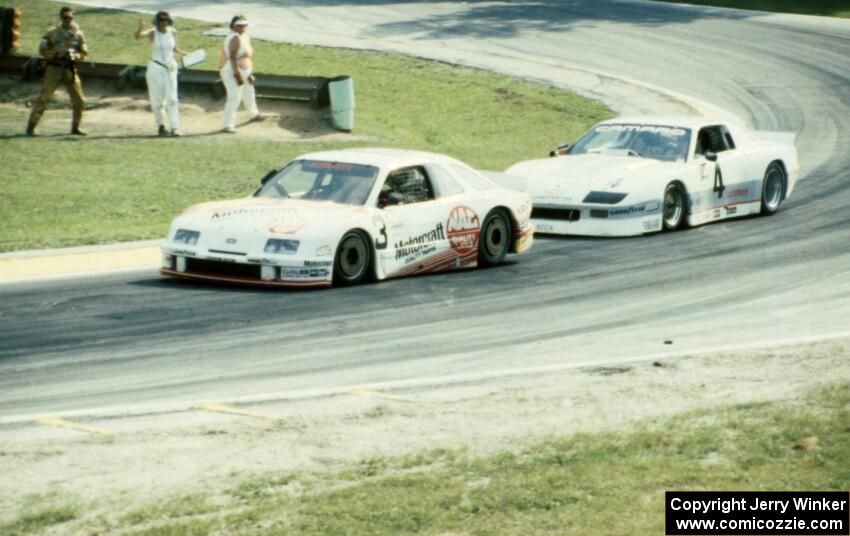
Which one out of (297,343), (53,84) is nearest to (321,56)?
(53,84)

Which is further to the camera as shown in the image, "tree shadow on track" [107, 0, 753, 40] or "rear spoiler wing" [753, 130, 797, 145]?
"tree shadow on track" [107, 0, 753, 40]

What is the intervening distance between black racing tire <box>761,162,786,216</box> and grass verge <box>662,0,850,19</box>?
22.1 meters

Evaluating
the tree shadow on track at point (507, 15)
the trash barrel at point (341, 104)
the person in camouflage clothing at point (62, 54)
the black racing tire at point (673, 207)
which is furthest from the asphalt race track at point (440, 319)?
the tree shadow on track at point (507, 15)

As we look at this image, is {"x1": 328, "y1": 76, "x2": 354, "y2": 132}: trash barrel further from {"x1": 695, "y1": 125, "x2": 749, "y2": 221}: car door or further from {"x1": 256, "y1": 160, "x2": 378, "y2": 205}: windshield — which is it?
→ {"x1": 256, "y1": 160, "x2": 378, "y2": 205}: windshield

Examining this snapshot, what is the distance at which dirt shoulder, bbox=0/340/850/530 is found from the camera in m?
7.96

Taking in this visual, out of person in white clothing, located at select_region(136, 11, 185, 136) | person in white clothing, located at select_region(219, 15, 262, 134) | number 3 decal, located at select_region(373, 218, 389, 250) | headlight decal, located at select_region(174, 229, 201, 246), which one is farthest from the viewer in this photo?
person in white clothing, located at select_region(219, 15, 262, 134)

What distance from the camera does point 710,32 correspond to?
1481 inches

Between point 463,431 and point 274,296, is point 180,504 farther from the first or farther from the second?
point 274,296

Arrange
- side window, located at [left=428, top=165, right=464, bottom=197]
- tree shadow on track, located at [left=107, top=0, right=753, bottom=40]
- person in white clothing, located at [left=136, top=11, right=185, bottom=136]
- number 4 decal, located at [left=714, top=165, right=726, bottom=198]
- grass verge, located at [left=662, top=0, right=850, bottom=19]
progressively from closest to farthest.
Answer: side window, located at [left=428, top=165, right=464, bottom=197], number 4 decal, located at [left=714, top=165, right=726, bottom=198], person in white clothing, located at [left=136, top=11, right=185, bottom=136], tree shadow on track, located at [left=107, top=0, right=753, bottom=40], grass verge, located at [left=662, top=0, right=850, bottom=19]

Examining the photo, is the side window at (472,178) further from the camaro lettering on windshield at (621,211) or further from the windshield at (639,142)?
the windshield at (639,142)

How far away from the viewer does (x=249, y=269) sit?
1387cm

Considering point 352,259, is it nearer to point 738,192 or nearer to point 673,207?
point 673,207

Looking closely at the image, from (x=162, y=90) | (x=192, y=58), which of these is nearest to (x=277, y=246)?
(x=162, y=90)

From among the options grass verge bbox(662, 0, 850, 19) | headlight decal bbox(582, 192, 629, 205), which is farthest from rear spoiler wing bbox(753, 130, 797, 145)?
grass verge bbox(662, 0, 850, 19)
